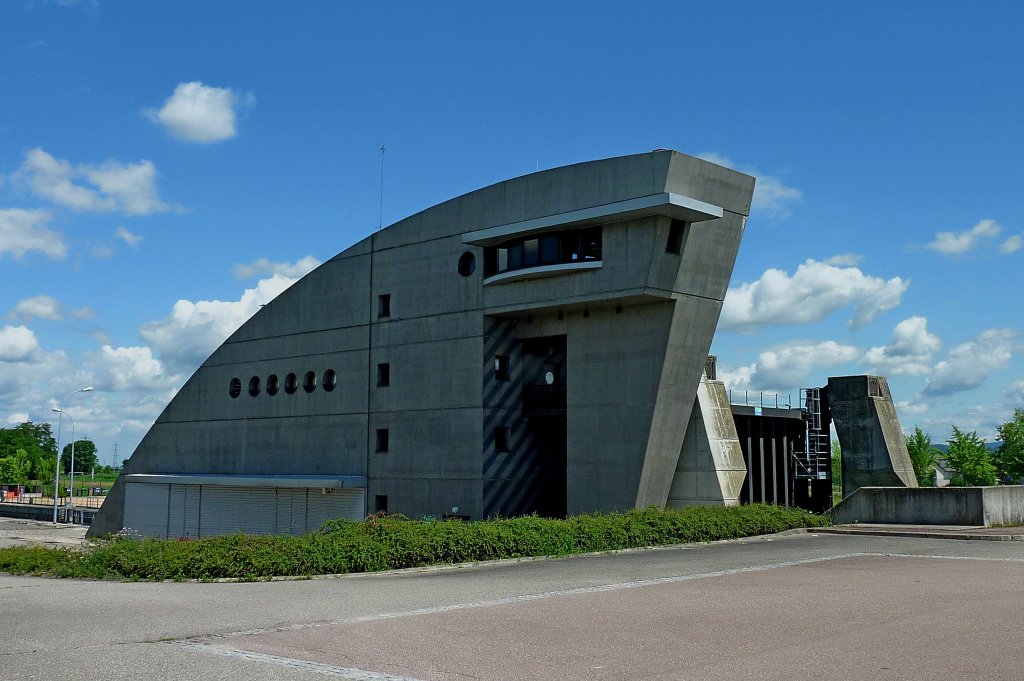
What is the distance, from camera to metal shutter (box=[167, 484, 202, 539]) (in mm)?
44781

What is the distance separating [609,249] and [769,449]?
15571mm

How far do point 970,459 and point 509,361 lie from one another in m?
52.3

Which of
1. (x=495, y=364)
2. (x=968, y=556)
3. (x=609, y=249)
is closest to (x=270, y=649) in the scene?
(x=968, y=556)

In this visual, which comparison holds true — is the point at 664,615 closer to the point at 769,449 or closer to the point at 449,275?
the point at 449,275

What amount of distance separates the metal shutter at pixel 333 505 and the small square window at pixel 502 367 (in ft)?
25.3

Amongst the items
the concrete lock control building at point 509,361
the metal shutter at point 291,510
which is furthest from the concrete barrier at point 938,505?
the metal shutter at point 291,510

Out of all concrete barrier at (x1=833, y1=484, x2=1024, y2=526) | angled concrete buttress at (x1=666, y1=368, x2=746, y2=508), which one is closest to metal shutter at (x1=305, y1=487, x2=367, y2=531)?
angled concrete buttress at (x1=666, y1=368, x2=746, y2=508)

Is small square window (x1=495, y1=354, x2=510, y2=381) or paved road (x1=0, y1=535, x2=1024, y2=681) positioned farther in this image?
small square window (x1=495, y1=354, x2=510, y2=381)

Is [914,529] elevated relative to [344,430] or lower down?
lower down

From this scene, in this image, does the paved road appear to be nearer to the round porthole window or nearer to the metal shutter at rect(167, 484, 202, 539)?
the round porthole window

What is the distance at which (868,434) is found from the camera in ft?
113

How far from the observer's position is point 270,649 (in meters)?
10.5

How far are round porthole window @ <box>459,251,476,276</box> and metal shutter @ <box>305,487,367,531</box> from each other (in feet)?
31.5

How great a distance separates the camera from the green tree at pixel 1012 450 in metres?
69.3
